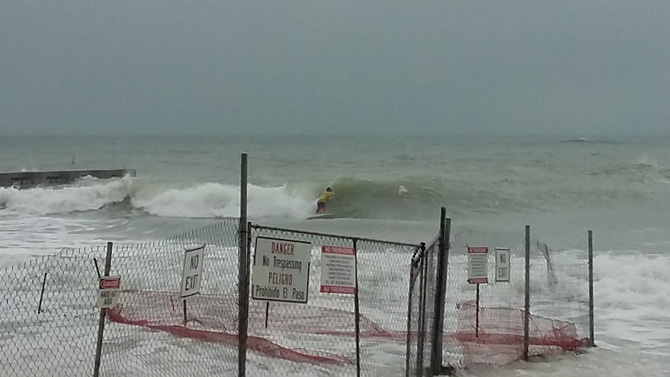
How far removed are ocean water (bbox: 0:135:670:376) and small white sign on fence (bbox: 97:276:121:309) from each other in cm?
439

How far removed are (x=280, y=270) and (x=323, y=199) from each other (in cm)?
3025

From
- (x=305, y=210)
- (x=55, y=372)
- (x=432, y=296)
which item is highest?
(x=305, y=210)

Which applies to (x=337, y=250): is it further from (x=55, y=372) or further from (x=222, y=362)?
(x=55, y=372)

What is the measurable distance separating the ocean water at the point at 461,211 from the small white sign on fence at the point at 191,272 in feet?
12.5

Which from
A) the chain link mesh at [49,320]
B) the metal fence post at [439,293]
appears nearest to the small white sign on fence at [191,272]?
the chain link mesh at [49,320]

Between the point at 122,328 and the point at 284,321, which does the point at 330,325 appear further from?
the point at 122,328

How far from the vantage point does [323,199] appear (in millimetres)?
36062

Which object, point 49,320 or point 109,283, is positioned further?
point 49,320

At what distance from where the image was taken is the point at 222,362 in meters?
8.35

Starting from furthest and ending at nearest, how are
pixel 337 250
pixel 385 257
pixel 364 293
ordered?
pixel 385 257 < pixel 364 293 < pixel 337 250

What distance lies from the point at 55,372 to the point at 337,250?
365 centimetres

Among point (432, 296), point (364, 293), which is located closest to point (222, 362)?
point (432, 296)

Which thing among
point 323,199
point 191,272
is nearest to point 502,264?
point 191,272

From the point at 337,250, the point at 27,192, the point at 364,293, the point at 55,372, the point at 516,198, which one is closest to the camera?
the point at 337,250
